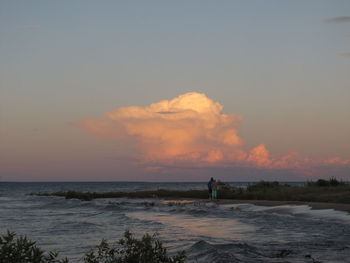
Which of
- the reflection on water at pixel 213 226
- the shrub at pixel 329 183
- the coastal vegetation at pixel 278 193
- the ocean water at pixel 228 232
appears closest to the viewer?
the ocean water at pixel 228 232

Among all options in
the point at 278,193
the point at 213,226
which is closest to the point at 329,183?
the point at 278,193

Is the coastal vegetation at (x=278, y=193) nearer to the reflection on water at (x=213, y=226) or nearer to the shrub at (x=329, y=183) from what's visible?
the shrub at (x=329, y=183)

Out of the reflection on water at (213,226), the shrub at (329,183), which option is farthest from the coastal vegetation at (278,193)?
the reflection on water at (213,226)

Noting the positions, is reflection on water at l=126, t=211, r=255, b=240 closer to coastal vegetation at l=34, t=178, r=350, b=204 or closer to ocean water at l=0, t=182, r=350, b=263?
ocean water at l=0, t=182, r=350, b=263

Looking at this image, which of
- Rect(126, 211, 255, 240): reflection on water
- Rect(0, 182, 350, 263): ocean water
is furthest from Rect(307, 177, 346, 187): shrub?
Rect(126, 211, 255, 240): reflection on water

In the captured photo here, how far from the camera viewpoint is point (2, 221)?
32.7 metres

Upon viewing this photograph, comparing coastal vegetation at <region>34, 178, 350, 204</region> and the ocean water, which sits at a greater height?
coastal vegetation at <region>34, 178, 350, 204</region>

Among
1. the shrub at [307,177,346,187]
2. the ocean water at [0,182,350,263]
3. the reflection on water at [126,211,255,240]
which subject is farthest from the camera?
the shrub at [307,177,346,187]

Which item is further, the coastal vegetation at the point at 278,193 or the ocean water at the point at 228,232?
the coastal vegetation at the point at 278,193

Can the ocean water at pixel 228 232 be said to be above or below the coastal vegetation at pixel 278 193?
below

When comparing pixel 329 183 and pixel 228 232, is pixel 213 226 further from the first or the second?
pixel 329 183

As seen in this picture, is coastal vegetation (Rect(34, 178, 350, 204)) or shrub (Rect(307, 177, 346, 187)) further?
shrub (Rect(307, 177, 346, 187))

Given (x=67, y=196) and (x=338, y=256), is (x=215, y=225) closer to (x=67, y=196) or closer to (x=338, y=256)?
Result: (x=338, y=256)

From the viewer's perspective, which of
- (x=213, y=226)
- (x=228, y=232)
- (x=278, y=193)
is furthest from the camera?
(x=278, y=193)
